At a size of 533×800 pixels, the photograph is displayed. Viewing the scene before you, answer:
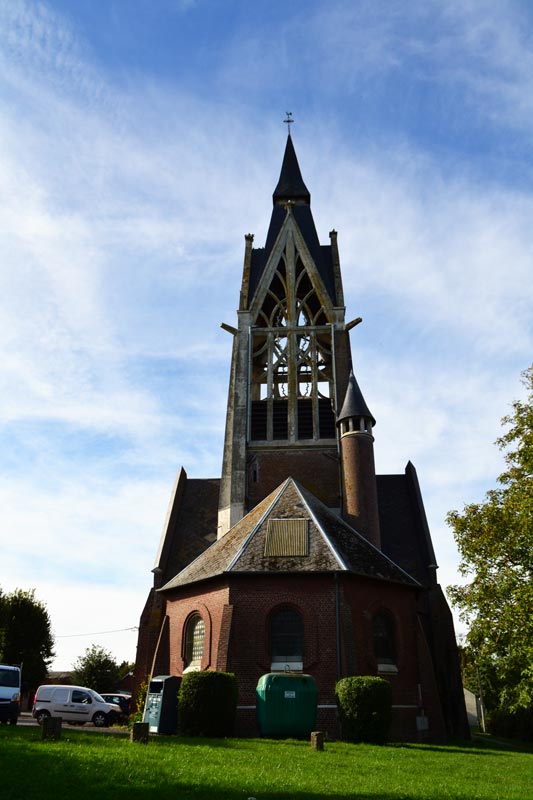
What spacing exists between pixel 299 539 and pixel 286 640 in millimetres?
3579

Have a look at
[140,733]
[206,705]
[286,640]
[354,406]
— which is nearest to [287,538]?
[286,640]

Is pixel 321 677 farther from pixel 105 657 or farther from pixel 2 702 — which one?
pixel 105 657

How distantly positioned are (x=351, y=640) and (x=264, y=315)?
22305 millimetres

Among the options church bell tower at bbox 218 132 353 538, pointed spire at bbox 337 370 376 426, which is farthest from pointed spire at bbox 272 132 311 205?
pointed spire at bbox 337 370 376 426

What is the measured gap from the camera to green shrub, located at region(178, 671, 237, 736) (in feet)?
64.8

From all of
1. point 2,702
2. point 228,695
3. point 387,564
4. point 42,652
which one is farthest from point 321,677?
point 42,652

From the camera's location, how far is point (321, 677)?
2231cm

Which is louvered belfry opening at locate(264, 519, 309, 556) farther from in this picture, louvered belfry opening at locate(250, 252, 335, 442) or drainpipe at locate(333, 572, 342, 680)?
louvered belfry opening at locate(250, 252, 335, 442)

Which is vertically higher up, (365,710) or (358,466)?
(358,466)

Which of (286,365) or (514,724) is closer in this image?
(286,365)

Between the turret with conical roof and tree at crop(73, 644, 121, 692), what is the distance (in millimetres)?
29309

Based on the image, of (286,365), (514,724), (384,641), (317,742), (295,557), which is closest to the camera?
(317,742)

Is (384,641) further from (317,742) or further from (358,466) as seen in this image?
(358,466)

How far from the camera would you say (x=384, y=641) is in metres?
24.6
